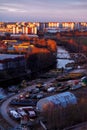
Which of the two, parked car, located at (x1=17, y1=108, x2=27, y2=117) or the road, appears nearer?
the road

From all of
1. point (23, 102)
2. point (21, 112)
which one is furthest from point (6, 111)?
point (23, 102)

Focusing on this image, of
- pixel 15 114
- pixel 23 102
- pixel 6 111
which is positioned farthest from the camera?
pixel 23 102

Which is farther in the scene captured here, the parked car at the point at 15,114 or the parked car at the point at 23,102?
the parked car at the point at 23,102

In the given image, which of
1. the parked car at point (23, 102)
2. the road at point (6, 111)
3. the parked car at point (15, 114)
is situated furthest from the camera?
the parked car at point (23, 102)

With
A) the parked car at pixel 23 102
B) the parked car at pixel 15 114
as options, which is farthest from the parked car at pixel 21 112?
the parked car at pixel 23 102

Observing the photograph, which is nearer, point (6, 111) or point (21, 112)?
point (21, 112)

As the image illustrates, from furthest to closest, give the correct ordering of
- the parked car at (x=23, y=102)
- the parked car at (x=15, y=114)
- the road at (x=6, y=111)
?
the parked car at (x=23, y=102), the parked car at (x=15, y=114), the road at (x=6, y=111)

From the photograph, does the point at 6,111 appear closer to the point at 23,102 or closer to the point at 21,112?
the point at 21,112

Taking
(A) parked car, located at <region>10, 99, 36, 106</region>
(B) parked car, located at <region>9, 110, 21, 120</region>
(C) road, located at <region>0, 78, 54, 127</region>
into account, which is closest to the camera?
(C) road, located at <region>0, 78, 54, 127</region>

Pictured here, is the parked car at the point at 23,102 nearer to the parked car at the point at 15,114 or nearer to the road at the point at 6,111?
the road at the point at 6,111

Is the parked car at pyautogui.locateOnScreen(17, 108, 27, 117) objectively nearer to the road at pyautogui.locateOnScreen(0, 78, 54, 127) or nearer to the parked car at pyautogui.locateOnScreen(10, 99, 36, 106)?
the road at pyautogui.locateOnScreen(0, 78, 54, 127)

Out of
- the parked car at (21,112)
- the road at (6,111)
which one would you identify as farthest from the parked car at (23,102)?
the parked car at (21,112)

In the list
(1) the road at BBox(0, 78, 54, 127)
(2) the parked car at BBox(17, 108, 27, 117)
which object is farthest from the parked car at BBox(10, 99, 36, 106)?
(2) the parked car at BBox(17, 108, 27, 117)

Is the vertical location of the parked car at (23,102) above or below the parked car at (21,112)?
below
